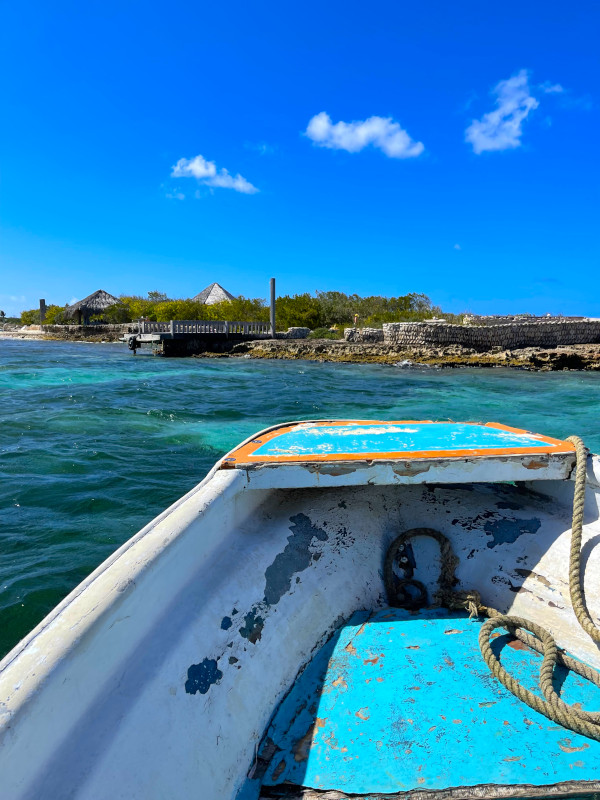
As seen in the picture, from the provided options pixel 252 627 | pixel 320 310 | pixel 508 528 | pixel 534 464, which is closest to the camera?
pixel 252 627

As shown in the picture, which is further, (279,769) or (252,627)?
(252,627)

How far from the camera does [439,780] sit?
1.27 meters

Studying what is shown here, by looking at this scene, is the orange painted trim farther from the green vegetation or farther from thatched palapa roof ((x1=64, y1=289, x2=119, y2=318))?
thatched palapa roof ((x1=64, y1=289, x2=119, y2=318))

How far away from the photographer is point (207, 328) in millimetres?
26609

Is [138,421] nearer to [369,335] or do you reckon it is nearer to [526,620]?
[526,620]

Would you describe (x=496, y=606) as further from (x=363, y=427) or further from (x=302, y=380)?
(x=302, y=380)

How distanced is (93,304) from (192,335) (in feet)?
86.9

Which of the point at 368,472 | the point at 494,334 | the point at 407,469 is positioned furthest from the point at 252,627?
the point at 494,334

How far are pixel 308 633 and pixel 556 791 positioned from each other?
85cm

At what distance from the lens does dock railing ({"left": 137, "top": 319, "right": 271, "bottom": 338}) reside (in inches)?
993

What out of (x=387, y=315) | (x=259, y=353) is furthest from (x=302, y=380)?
(x=387, y=315)

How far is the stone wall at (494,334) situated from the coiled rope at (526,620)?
69.0 feet

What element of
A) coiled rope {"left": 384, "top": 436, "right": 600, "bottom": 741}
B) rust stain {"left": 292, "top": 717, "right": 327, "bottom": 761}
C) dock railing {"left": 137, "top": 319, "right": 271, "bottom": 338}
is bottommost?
rust stain {"left": 292, "top": 717, "right": 327, "bottom": 761}

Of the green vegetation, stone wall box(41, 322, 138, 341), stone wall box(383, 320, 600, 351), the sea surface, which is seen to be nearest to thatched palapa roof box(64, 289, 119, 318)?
stone wall box(41, 322, 138, 341)
